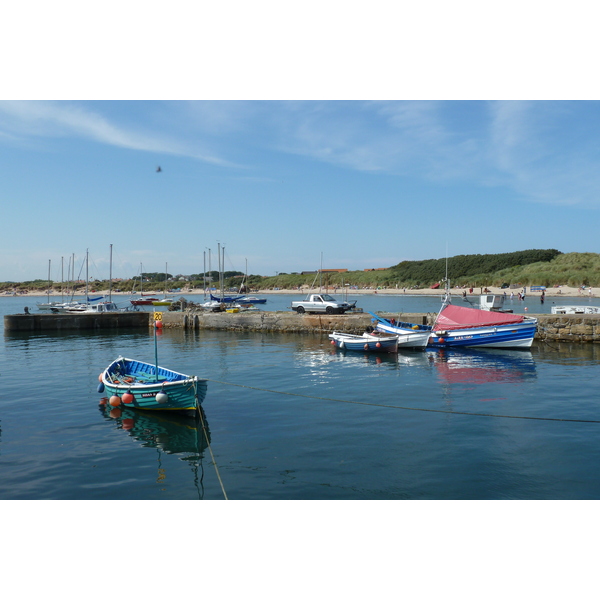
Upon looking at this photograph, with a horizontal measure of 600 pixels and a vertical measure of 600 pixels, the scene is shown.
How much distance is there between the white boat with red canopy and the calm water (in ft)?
12.0

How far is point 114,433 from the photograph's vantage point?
1338 cm

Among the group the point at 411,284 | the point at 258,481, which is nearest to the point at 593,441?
the point at 258,481

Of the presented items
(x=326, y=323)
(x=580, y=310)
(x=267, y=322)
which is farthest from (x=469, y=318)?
(x=267, y=322)

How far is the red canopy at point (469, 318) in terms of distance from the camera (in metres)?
28.6

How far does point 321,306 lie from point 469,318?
14774mm

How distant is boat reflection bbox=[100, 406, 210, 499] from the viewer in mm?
10981

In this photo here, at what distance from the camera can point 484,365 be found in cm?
2364

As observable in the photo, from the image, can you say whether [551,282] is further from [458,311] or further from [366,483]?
[366,483]

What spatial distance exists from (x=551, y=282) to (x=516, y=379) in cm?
9627

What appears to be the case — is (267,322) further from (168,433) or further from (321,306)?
(168,433)

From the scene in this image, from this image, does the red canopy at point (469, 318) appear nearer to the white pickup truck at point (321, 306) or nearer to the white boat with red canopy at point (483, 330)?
the white boat with red canopy at point (483, 330)

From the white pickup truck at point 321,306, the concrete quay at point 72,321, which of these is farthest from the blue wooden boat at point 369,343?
the concrete quay at point 72,321

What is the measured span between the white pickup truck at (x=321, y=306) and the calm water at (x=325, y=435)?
15.6 m

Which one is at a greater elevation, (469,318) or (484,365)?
(469,318)
